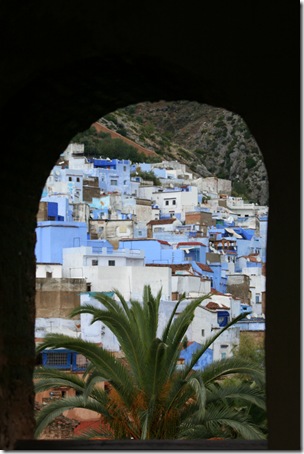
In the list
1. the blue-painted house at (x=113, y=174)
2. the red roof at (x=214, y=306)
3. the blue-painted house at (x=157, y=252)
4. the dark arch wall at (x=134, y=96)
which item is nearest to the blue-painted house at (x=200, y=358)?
the red roof at (x=214, y=306)

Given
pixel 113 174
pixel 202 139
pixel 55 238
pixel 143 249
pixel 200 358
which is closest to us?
pixel 200 358

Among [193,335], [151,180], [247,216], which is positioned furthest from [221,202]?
[193,335]

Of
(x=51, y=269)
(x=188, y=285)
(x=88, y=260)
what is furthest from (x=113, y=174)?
(x=188, y=285)

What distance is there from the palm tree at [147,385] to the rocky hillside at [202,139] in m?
50.3

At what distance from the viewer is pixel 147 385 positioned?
813cm

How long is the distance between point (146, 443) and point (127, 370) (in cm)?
570

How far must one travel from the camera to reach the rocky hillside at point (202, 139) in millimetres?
59938

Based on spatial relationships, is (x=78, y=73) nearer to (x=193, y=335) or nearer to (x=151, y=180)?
(x=193, y=335)

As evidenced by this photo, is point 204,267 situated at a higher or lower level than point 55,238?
lower

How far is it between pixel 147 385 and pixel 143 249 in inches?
1124

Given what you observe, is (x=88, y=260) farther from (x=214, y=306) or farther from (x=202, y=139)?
(x=202, y=139)

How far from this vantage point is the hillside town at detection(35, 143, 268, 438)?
26.0 metres

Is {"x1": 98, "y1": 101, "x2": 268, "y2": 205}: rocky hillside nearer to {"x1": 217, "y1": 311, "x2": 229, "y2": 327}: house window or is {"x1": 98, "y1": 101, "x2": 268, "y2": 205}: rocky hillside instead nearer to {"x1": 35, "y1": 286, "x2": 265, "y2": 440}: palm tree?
{"x1": 217, "y1": 311, "x2": 229, "y2": 327}: house window

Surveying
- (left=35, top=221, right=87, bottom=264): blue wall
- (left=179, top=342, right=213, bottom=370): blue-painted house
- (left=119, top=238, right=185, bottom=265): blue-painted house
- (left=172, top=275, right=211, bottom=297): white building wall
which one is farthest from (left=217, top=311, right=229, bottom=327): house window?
(left=35, top=221, right=87, bottom=264): blue wall
